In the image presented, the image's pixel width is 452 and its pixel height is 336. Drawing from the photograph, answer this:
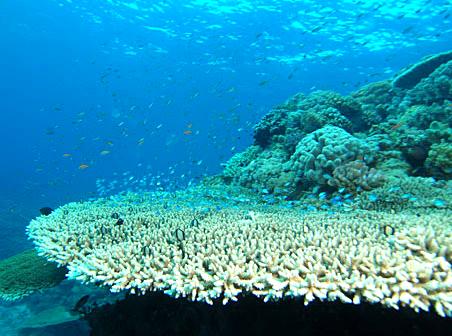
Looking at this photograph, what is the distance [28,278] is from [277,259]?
5.59m

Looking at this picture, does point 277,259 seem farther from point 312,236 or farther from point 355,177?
point 355,177

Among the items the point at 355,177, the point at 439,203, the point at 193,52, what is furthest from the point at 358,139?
the point at 193,52

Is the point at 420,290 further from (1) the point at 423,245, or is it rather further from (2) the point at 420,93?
(2) the point at 420,93

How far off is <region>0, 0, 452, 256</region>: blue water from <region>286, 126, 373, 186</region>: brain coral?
7.05 m

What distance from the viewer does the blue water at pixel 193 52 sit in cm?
3017

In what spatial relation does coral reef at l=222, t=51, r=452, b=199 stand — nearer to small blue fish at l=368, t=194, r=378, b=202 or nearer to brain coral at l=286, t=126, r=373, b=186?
brain coral at l=286, t=126, r=373, b=186

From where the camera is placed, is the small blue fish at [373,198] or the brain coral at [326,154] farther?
the brain coral at [326,154]

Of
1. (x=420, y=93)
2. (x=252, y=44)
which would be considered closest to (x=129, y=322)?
(x=420, y=93)

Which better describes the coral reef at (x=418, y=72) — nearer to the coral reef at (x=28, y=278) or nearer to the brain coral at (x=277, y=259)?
the brain coral at (x=277, y=259)

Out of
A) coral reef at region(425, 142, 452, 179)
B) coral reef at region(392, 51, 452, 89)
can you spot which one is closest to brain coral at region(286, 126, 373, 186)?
coral reef at region(425, 142, 452, 179)

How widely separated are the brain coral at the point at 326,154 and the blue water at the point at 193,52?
7.05m

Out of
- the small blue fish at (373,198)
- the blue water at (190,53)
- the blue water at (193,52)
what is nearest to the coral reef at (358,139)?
the small blue fish at (373,198)

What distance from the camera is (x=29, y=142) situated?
133750mm

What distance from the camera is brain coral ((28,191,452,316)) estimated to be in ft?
10.6
